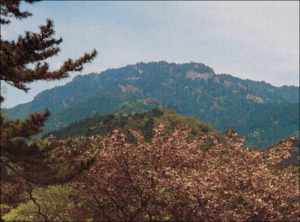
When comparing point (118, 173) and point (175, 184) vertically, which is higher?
point (175, 184)

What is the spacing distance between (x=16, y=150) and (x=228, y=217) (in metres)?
10.8

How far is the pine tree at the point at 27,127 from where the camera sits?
25.9 ft

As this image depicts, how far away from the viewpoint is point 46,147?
9281mm

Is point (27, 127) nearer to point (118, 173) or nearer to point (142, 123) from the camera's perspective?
point (118, 173)

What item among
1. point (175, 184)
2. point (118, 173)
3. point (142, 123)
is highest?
point (142, 123)

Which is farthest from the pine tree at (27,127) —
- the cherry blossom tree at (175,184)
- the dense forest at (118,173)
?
the cherry blossom tree at (175,184)

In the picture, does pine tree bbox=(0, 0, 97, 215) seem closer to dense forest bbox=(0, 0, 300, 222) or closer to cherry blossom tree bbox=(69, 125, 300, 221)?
dense forest bbox=(0, 0, 300, 222)

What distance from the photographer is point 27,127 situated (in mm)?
8430

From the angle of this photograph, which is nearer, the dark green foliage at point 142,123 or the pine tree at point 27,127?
the pine tree at point 27,127

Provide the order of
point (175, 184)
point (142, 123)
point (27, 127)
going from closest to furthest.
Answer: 1. point (27, 127)
2. point (175, 184)
3. point (142, 123)

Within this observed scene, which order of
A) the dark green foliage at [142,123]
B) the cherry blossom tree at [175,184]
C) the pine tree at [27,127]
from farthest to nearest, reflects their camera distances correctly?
Result: 1. the dark green foliage at [142,123]
2. the cherry blossom tree at [175,184]
3. the pine tree at [27,127]

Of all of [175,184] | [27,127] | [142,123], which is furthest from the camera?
[142,123]

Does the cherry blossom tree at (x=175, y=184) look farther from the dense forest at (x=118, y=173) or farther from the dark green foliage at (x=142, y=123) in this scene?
the dark green foliage at (x=142, y=123)

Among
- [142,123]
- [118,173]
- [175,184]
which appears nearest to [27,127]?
[118,173]
